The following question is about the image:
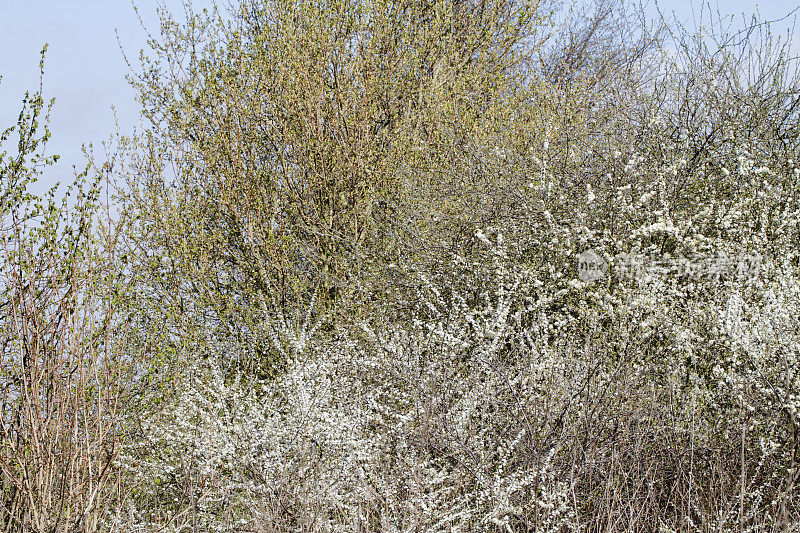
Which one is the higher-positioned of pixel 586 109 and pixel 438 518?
pixel 586 109

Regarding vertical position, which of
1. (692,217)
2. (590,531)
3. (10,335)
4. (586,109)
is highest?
(586,109)

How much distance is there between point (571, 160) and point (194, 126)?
12.7 ft

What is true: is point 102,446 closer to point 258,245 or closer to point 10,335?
point 10,335

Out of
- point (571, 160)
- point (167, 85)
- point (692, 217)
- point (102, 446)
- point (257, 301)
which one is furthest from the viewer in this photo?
point (167, 85)

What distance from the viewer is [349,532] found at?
3748mm

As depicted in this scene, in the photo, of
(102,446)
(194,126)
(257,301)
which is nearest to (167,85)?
(194,126)

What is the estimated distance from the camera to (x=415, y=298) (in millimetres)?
6895

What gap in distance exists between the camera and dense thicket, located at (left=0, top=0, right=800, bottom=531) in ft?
12.5

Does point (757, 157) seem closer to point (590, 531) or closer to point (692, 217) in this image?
point (692, 217)

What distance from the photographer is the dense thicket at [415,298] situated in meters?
3.82

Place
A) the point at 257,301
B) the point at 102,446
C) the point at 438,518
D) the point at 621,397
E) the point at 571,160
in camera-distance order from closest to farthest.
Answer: the point at 102,446, the point at 438,518, the point at 621,397, the point at 571,160, the point at 257,301

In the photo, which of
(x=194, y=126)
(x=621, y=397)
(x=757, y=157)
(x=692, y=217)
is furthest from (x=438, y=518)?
(x=194, y=126)

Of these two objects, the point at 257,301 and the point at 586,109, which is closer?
the point at 257,301

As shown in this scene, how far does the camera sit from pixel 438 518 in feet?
12.7
